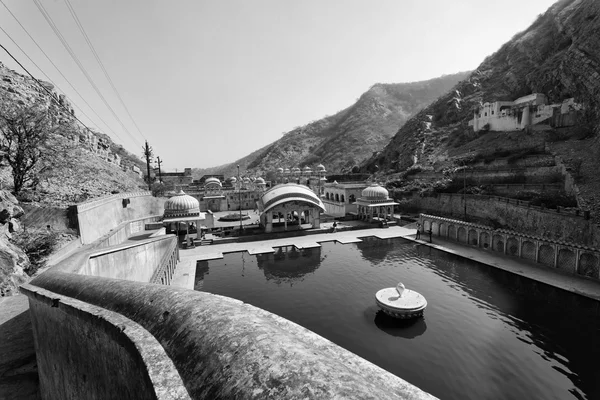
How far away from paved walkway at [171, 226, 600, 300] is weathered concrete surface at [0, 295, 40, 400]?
10186mm

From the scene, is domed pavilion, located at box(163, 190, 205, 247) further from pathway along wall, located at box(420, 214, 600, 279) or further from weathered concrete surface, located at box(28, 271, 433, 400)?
weathered concrete surface, located at box(28, 271, 433, 400)

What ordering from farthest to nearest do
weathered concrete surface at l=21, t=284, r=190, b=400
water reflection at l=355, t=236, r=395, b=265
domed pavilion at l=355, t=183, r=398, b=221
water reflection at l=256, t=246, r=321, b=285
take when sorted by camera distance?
domed pavilion at l=355, t=183, r=398, b=221
water reflection at l=355, t=236, r=395, b=265
water reflection at l=256, t=246, r=321, b=285
weathered concrete surface at l=21, t=284, r=190, b=400

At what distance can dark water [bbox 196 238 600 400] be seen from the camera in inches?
473

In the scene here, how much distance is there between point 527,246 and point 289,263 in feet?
65.2

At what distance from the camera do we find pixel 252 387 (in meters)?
2.83

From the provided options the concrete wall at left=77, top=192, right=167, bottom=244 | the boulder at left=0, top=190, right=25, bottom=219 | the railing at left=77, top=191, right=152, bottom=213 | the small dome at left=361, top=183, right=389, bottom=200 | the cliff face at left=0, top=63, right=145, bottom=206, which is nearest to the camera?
the boulder at left=0, top=190, right=25, bottom=219

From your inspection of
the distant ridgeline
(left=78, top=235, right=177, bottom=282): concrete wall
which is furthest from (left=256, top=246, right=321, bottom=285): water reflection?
the distant ridgeline

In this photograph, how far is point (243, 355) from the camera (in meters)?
3.26

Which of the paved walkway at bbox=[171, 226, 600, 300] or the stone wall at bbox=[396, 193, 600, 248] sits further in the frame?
the stone wall at bbox=[396, 193, 600, 248]

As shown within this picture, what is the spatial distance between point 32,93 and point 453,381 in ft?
228

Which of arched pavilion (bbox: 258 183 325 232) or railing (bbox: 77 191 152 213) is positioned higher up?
railing (bbox: 77 191 152 213)

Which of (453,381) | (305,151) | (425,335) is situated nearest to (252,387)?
(453,381)

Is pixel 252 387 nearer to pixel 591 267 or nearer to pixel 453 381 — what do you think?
pixel 453 381

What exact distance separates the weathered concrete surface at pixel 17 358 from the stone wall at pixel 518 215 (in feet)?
105
